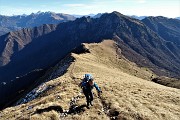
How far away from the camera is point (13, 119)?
23.0 m

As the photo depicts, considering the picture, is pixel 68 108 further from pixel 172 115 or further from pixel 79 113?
pixel 172 115

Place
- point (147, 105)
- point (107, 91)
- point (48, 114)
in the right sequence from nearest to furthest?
point (48, 114)
point (147, 105)
point (107, 91)

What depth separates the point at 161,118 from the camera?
22.8 metres

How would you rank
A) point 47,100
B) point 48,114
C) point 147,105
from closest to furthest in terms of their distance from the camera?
1. point 48,114
2. point 147,105
3. point 47,100

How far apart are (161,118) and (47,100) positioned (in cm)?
1212

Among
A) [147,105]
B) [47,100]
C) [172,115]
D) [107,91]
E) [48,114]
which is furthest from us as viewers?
[107,91]

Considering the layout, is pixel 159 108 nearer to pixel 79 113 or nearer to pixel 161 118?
pixel 161 118

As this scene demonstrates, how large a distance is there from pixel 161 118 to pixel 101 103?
619 centimetres

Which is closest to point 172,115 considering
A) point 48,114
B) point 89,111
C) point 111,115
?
point 111,115

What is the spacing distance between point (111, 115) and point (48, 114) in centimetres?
565

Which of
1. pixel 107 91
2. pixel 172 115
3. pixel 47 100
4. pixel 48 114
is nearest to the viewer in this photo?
pixel 48 114

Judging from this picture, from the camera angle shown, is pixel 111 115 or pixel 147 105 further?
pixel 147 105

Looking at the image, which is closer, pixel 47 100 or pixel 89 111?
pixel 89 111

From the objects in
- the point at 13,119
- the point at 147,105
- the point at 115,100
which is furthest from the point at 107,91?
the point at 13,119
